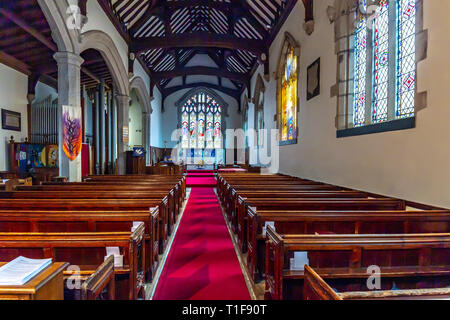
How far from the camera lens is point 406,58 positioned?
3100 millimetres

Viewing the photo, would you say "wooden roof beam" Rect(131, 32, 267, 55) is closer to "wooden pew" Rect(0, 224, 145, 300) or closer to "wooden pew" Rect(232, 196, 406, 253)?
"wooden pew" Rect(232, 196, 406, 253)

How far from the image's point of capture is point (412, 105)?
3.01 metres

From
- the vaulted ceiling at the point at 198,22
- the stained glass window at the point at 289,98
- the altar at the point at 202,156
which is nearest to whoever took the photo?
the stained glass window at the point at 289,98

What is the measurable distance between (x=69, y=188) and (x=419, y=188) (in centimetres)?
416

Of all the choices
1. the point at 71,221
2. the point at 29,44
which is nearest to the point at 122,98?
the point at 29,44

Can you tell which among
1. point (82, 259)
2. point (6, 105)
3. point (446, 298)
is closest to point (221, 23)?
point (6, 105)

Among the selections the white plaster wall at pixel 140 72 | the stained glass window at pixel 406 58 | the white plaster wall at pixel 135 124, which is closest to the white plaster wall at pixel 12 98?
the white plaster wall at pixel 140 72

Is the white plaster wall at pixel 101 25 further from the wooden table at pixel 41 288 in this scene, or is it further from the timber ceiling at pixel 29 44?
the wooden table at pixel 41 288

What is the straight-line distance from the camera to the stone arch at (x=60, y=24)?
15.4 ft

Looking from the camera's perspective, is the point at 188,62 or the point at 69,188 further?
the point at 188,62

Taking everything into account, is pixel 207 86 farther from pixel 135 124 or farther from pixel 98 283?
pixel 98 283

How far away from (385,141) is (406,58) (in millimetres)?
952

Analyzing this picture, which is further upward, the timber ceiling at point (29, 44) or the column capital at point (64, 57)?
the timber ceiling at point (29, 44)
